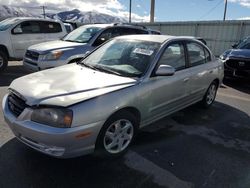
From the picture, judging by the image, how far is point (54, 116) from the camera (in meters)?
2.82

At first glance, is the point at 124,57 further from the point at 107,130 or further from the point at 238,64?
the point at 238,64

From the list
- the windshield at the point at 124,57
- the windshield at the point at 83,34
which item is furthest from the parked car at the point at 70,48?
the windshield at the point at 124,57

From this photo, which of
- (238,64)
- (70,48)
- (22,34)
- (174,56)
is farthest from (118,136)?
(22,34)

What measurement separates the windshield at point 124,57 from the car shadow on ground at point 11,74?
12.8 feet

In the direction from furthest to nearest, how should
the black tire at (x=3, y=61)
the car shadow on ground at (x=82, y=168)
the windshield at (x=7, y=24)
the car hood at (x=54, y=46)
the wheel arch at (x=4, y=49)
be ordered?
the windshield at (x=7, y=24)
the wheel arch at (x=4, y=49)
the black tire at (x=3, y=61)
the car hood at (x=54, y=46)
the car shadow on ground at (x=82, y=168)

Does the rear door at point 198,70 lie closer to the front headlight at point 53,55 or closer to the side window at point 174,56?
the side window at point 174,56

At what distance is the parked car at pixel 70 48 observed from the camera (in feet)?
23.2

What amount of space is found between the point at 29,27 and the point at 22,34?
18.6 inches

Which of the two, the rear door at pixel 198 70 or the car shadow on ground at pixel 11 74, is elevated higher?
the rear door at pixel 198 70

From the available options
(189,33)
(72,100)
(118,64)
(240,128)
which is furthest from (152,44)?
(189,33)

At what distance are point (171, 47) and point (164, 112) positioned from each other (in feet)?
3.54

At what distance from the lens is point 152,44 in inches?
164

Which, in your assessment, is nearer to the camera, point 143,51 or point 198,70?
point 143,51

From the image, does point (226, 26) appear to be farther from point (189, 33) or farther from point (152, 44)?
point (152, 44)
